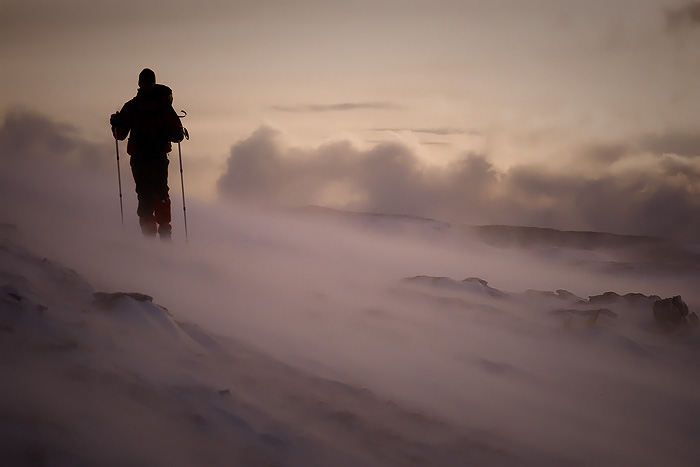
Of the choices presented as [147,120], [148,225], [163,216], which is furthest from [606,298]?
[147,120]

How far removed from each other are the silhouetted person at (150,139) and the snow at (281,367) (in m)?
0.80

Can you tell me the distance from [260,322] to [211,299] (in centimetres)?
115

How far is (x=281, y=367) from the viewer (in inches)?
304

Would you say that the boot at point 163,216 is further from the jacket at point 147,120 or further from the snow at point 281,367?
the jacket at point 147,120

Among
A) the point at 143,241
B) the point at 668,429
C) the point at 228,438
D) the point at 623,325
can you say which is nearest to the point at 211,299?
the point at 143,241

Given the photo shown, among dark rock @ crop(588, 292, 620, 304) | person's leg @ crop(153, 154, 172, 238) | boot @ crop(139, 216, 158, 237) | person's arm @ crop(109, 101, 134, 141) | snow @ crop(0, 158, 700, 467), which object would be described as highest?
person's arm @ crop(109, 101, 134, 141)

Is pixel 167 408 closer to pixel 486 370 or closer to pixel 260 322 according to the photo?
pixel 260 322

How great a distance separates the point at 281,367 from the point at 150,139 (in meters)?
6.54

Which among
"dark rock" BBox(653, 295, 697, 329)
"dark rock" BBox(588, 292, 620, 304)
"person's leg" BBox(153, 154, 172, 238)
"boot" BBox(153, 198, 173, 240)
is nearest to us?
"person's leg" BBox(153, 154, 172, 238)

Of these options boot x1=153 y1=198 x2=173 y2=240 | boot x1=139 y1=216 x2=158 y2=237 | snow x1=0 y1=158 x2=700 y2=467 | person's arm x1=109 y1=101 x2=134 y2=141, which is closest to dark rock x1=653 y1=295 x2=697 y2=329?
snow x1=0 y1=158 x2=700 y2=467

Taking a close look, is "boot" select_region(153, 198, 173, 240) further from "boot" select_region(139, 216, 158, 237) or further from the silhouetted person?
"boot" select_region(139, 216, 158, 237)

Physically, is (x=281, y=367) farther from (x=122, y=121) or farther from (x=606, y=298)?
(x=606, y=298)

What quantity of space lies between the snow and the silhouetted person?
0.80 metres

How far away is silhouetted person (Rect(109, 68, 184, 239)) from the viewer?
11.7 meters
